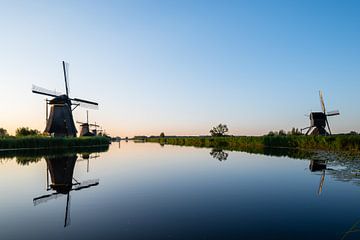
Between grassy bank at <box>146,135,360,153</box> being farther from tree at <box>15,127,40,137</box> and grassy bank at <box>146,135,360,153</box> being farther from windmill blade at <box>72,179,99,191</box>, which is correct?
tree at <box>15,127,40,137</box>

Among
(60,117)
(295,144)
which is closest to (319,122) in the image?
(295,144)

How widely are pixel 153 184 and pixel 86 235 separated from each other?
5741 mm

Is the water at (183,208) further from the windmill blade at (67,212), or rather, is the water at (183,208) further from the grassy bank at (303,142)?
the grassy bank at (303,142)

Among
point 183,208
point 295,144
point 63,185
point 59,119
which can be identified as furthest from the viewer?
point 59,119

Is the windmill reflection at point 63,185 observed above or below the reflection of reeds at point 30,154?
below

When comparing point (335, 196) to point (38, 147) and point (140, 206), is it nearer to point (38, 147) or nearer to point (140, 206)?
point (140, 206)

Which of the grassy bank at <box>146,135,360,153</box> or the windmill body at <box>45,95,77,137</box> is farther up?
the windmill body at <box>45,95,77,137</box>

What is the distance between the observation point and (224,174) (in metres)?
13.4

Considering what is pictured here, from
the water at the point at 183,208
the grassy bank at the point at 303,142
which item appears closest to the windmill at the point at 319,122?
the grassy bank at the point at 303,142

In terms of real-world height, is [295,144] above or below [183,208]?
above

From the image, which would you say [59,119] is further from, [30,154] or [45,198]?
[45,198]

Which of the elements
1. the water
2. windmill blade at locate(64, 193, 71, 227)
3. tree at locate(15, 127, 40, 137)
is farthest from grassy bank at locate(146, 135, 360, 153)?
tree at locate(15, 127, 40, 137)

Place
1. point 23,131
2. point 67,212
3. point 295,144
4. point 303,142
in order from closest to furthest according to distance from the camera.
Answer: point 67,212 < point 303,142 < point 295,144 < point 23,131

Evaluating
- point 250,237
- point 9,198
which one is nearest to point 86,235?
point 250,237
